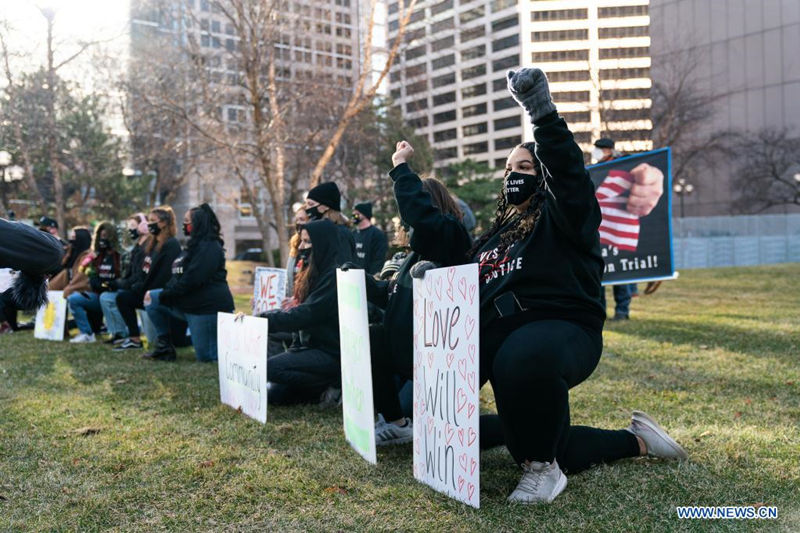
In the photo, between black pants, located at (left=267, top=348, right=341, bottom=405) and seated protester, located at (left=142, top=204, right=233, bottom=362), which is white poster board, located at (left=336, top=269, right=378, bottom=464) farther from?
seated protester, located at (left=142, top=204, right=233, bottom=362)

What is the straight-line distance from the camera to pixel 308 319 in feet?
17.9

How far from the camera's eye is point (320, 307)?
5449 mm

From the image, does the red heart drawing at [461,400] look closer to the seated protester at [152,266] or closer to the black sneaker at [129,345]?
the seated protester at [152,266]

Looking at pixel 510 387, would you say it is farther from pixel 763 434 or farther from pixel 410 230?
pixel 763 434

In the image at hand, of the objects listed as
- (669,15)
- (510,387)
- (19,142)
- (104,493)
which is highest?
(669,15)

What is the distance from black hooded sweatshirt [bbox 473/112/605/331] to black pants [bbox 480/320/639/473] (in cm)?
8

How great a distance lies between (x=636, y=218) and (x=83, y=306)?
7.43 metres

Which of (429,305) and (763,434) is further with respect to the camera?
(763,434)

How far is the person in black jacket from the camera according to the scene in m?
3.24

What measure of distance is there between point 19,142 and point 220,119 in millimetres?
5798

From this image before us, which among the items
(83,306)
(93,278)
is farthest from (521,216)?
(83,306)

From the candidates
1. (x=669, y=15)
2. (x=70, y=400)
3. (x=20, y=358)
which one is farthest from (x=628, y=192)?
(x=669, y=15)

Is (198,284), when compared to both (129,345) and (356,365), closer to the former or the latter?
(129,345)

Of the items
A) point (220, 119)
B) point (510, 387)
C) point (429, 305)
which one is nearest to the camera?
point (510, 387)
